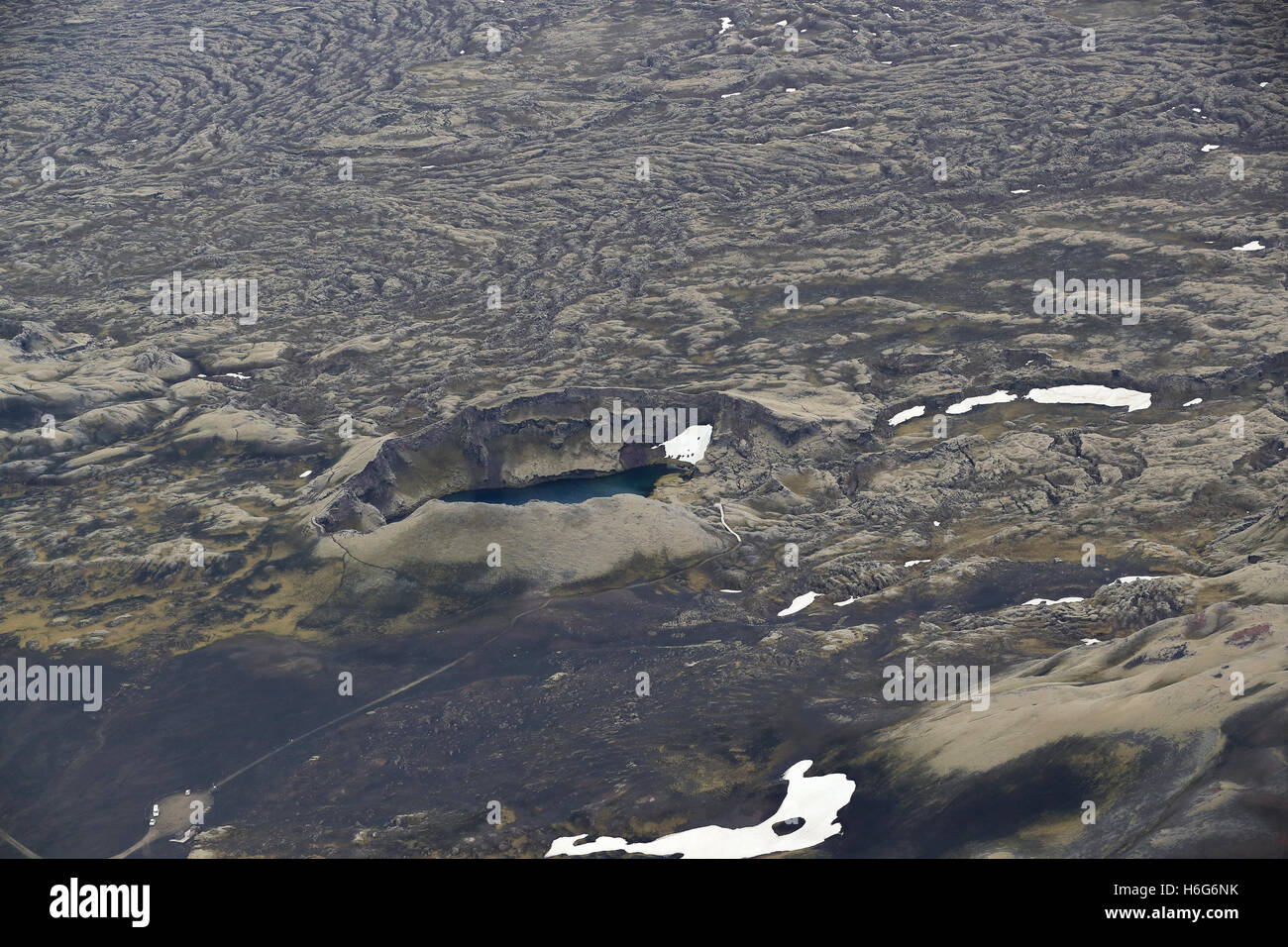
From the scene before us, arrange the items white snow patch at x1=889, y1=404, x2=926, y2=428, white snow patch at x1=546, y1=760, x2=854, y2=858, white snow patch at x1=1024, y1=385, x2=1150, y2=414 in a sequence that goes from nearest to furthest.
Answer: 1. white snow patch at x1=546, y1=760, x2=854, y2=858
2. white snow patch at x1=1024, y1=385, x2=1150, y2=414
3. white snow patch at x1=889, y1=404, x2=926, y2=428

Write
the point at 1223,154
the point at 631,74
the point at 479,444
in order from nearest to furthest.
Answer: the point at 479,444
the point at 1223,154
the point at 631,74

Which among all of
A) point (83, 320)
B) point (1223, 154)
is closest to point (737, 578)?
point (83, 320)

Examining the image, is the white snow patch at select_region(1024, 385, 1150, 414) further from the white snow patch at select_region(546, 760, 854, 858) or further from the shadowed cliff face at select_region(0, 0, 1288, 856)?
the white snow patch at select_region(546, 760, 854, 858)

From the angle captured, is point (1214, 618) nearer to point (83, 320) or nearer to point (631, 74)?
point (83, 320)

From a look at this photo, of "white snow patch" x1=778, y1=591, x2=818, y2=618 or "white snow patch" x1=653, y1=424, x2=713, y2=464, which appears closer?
"white snow patch" x1=778, y1=591, x2=818, y2=618

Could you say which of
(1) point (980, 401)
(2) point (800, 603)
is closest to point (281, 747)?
(2) point (800, 603)

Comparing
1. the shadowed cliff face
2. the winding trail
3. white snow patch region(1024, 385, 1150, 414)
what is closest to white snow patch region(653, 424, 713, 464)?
the shadowed cliff face

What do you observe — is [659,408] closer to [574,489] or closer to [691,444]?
[691,444]
